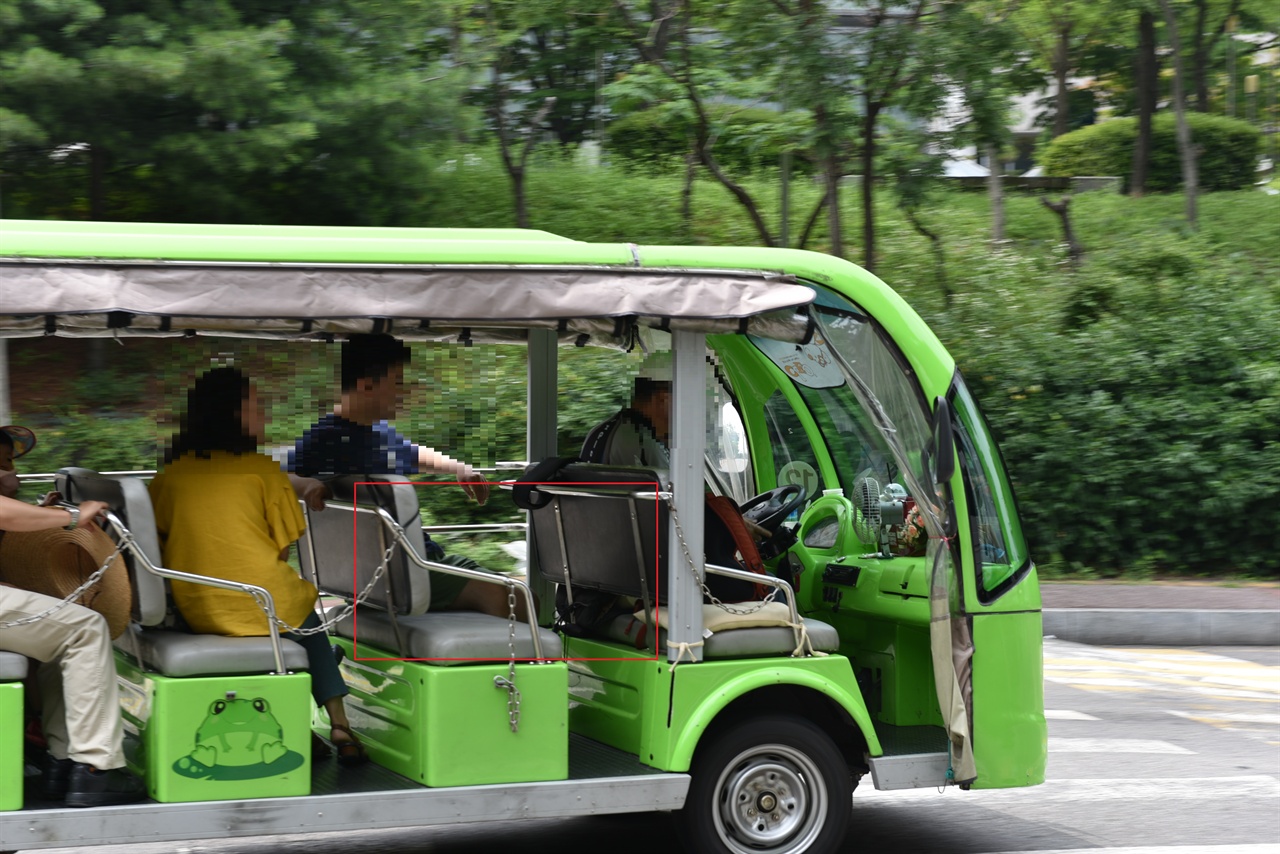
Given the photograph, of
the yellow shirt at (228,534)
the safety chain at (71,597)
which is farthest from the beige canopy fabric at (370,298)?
the safety chain at (71,597)

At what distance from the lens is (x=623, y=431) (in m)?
6.20

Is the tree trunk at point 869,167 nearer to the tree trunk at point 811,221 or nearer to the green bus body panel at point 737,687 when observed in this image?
the tree trunk at point 811,221

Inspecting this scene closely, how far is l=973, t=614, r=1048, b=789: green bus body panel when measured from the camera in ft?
18.6

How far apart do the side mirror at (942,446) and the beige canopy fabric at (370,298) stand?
0.57 m

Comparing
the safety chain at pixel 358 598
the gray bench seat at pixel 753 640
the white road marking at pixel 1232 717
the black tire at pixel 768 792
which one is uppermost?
the safety chain at pixel 358 598

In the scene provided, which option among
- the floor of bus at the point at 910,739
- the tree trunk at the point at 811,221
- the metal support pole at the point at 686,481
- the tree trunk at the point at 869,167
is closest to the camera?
the metal support pole at the point at 686,481

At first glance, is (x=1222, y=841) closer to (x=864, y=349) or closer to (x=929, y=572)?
(x=929, y=572)

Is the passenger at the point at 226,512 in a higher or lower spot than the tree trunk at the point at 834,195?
lower

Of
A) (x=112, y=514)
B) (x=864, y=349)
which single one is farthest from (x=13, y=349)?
(x=864, y=349)

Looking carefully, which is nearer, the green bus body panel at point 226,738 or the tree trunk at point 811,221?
the green bus body panel at point 226,738

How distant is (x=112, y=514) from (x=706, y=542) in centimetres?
209

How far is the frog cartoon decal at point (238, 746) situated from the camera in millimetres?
4852

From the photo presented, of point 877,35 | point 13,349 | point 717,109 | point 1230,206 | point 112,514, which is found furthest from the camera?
point 1230,206

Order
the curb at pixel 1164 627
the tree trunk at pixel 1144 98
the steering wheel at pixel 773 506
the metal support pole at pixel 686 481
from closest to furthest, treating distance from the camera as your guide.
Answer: the metal support pole at pixel 686 481
the steering wheel at pixel 773 506
the curb at pixel 1164 627
the tree trunk at pixel 1144 98
